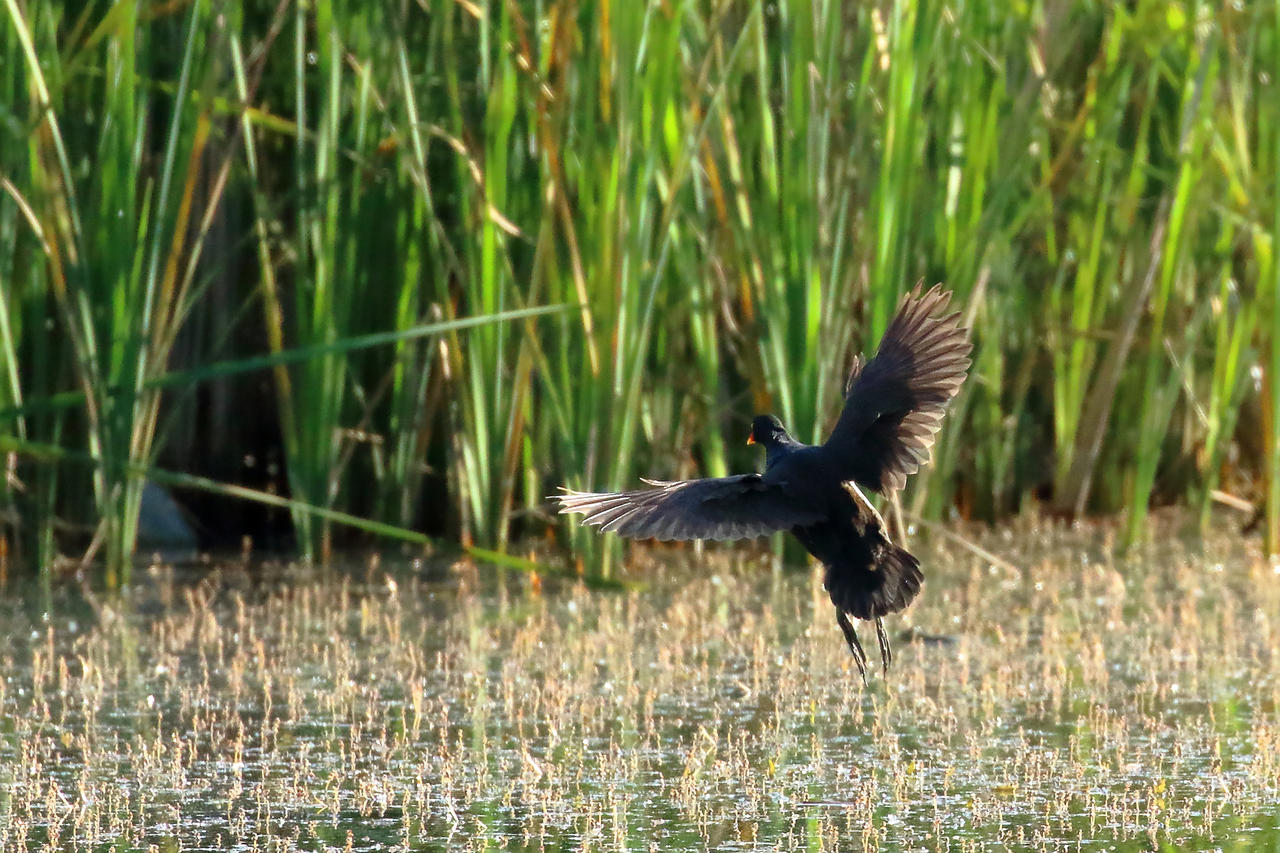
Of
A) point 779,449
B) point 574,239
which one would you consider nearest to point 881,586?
point 779,449

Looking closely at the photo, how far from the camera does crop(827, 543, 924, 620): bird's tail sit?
157 inches

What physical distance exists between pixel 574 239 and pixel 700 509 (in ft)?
7.06

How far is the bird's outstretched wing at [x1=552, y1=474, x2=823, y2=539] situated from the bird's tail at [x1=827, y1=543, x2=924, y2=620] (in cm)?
17

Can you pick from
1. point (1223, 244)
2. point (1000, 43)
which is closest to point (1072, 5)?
point (1000, 43)

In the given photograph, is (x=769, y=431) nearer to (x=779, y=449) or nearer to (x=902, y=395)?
(x=779, y=449)

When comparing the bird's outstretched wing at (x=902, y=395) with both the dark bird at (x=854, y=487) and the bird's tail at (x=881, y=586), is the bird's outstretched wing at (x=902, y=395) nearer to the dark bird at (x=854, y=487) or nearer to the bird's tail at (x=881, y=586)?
the dark bird at (x=854, y=487)

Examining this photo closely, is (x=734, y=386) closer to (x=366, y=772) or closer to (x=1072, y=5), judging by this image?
(x=1072, y=5)

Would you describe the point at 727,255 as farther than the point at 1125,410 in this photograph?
No

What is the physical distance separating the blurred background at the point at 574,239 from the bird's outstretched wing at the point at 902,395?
1674mm

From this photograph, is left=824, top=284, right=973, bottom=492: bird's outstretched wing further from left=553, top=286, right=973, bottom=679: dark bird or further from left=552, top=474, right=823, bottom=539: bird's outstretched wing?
left=552, top=474, right=823, bottom=539: bird's outstretched wing

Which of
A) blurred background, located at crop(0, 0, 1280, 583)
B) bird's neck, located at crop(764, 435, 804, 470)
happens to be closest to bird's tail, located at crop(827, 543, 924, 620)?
bird's neck, located at crop(764, 435, 804, 470)

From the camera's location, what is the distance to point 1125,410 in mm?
7062

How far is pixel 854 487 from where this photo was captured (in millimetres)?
4055

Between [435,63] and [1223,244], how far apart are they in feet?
8.88
